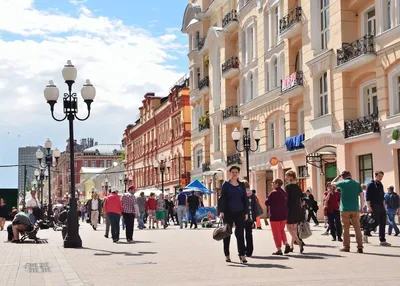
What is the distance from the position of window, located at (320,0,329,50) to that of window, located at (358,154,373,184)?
227 inches

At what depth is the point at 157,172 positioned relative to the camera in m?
69.6

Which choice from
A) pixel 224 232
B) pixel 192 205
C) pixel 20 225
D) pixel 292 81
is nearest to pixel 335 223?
pixel 224 232

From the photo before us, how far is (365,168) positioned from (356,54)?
4.60 meters

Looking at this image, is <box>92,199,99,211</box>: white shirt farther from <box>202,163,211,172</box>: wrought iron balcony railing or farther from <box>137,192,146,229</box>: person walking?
<box>202,163,211,172</box>: wrought iron balcony railing

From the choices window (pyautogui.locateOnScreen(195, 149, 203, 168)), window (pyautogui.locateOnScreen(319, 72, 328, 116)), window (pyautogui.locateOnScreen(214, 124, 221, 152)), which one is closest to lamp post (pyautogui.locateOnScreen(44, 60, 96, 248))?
window (pyautogui.locateOnScreen(319, 72, 328, 116))

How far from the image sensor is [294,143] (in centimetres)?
3481

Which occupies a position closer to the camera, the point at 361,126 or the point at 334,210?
the point at 334,210

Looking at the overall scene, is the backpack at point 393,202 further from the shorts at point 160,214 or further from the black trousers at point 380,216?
the shorts at point 160,214

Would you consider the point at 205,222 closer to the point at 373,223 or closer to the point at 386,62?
the point at 386,62

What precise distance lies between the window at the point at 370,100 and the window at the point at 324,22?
3568 mm

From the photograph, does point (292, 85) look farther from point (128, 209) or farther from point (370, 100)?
point (128, 209)

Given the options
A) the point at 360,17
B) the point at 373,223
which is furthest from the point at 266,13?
the point at 373,223

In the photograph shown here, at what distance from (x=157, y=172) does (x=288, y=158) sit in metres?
34.6

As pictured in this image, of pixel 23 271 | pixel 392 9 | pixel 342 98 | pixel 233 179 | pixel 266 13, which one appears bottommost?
pixel 23 271
